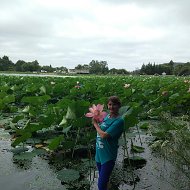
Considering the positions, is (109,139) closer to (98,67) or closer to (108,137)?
(108,137)

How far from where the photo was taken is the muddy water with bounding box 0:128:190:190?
4109 mm

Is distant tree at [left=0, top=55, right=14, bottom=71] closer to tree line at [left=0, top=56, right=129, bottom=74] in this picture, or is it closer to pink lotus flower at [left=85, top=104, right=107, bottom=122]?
tree line at [left=0, top=56, right=129, bottom=74]

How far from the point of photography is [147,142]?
20.5 feet

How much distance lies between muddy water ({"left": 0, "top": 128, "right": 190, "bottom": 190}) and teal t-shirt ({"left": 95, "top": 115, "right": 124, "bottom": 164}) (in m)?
0.73

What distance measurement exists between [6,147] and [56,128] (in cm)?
94

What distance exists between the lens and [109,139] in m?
3.47

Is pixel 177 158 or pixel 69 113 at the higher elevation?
pixel 69 113

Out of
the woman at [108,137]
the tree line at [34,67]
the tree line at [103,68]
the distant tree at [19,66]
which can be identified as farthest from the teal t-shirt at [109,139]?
the distant tree at [19,66]

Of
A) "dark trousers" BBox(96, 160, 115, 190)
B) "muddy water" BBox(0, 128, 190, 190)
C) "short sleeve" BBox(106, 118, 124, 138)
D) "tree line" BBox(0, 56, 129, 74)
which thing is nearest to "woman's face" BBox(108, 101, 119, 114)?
"short sleeve" BBox(106, 118, 124, 138)

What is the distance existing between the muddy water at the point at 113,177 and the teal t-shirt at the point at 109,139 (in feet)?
2.40

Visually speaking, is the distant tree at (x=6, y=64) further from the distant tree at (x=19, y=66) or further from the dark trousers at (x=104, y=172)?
the dark trousers at (x=104, y=172)

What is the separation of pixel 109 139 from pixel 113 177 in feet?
3.59

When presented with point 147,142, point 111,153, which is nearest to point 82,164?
point 111,153

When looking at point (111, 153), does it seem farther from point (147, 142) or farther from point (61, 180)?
point (147, 142)
